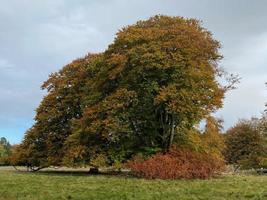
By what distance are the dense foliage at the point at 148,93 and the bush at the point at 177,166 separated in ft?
6.50

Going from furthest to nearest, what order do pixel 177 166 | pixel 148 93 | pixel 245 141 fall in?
pixel 245 141 → pixel 148 93 → pixel 177 166

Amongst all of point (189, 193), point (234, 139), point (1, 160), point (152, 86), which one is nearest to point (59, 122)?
point (1, 160)

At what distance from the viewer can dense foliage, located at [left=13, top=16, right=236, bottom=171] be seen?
1143 inches

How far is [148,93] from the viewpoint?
98.0 feet

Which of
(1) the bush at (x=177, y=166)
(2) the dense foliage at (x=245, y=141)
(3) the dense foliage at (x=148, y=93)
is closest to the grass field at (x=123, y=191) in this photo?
(1) the bush at (x=177, y=166)

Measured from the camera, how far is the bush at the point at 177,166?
26391 millimetres

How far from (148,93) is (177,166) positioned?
536 cm

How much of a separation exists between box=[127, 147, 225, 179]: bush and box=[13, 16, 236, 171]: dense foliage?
1980mm

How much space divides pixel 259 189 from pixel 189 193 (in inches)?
115

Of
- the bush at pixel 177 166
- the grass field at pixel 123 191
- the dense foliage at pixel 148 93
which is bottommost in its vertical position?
the grass field at pixel 123 191

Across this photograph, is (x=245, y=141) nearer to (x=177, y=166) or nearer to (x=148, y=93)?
(x=148, y=93)

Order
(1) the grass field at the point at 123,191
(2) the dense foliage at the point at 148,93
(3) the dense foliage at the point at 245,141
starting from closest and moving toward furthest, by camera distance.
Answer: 1. (1) the grass field at the point at 123,191
2. (2) the dense foliage at the point at 148,93
3. (3) the dense foliage at the point at 245,141

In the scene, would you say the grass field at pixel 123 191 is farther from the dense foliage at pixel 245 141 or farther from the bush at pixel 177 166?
the dense foliage at pixel 245 141

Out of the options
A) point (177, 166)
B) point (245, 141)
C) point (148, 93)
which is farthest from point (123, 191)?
point (245, 141)
